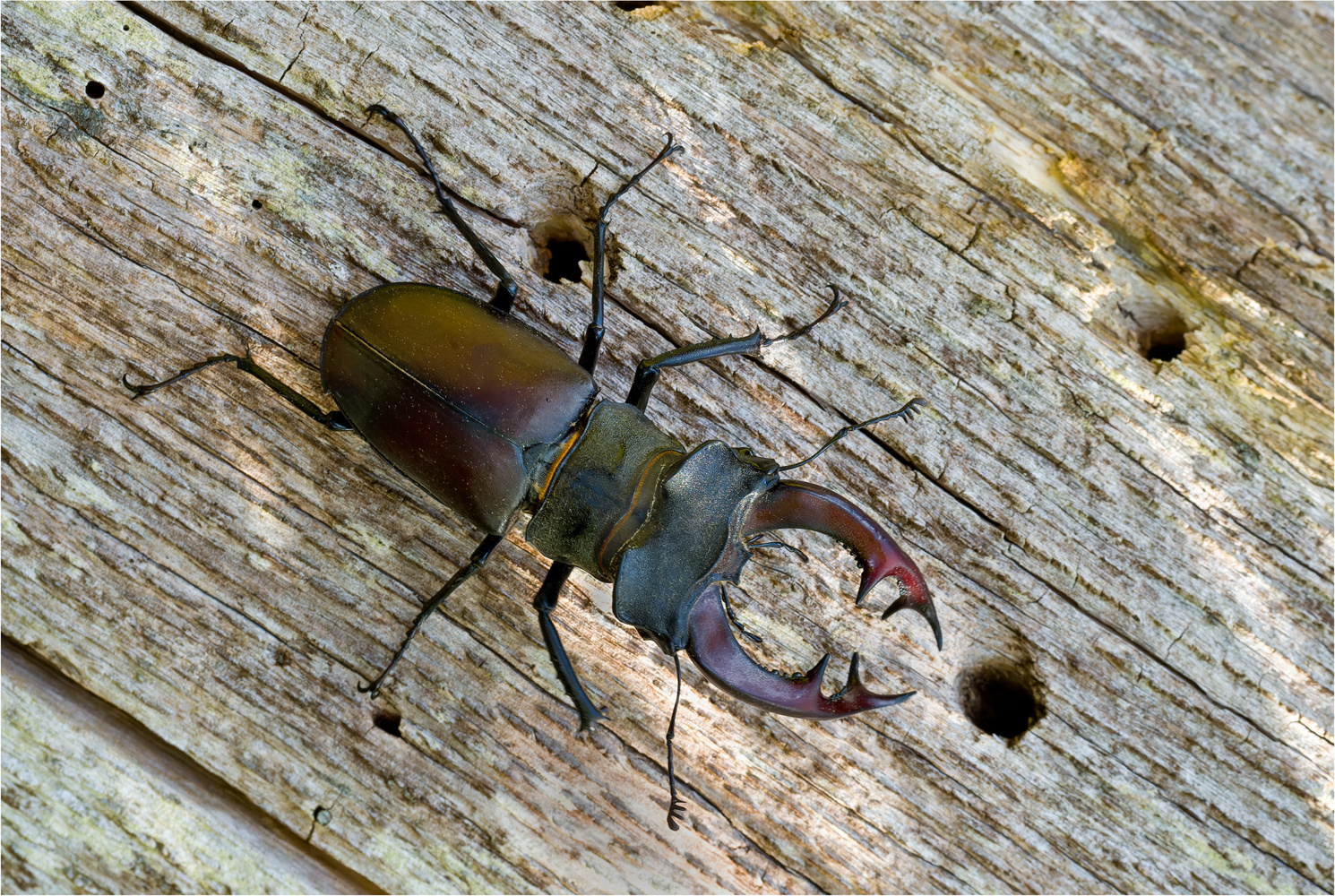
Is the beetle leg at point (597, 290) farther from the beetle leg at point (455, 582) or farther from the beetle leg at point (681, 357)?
the beetle leg at point (455, 582)

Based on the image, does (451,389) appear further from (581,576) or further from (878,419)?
(878,419)

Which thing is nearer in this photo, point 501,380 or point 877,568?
point 877,568

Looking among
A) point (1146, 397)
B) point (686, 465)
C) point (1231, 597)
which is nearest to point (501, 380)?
point (686, 465)

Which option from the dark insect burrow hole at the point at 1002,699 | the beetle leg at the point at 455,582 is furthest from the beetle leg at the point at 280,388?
the dark insect burrow hole at the point at 1002,699

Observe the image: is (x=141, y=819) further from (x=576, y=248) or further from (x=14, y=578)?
(x=576, y=248)

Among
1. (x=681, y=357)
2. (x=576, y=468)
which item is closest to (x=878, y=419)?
(x=681, y=357)

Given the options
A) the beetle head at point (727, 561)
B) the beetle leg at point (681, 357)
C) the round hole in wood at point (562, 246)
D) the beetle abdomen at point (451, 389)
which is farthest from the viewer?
the round hole in wood at point (562, 246)
